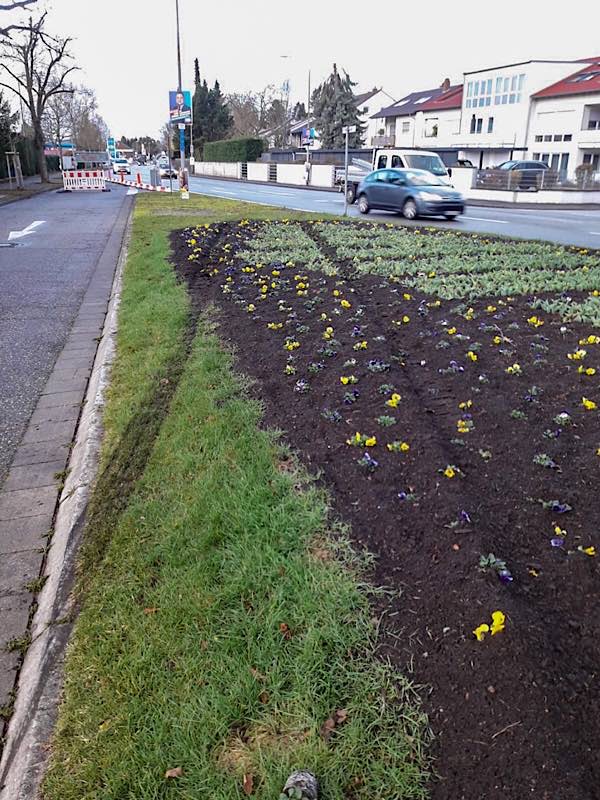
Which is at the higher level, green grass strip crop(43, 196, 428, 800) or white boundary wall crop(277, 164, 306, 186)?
white boundary wall crop(277, 164, 306, 186)

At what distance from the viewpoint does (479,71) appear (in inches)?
2240

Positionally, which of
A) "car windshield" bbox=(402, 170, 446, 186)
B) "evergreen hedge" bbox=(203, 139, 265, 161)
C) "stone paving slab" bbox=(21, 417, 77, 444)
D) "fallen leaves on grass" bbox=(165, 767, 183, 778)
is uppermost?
"evergreen hedge" bbox=(203, 139, 265, 161)

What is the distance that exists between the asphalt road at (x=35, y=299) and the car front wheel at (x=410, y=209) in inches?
351

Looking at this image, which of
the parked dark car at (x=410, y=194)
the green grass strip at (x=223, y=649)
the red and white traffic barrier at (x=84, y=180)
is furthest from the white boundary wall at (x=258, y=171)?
the green grass strip at (x=223, y=649)

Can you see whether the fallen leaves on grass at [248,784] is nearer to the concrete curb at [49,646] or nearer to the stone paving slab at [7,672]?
the concrete curb at [49,646]

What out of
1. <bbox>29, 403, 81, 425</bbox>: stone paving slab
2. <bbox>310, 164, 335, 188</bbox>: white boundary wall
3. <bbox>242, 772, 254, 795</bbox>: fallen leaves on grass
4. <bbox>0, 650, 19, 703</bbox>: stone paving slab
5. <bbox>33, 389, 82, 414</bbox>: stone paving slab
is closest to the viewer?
<bbox>242, 772, 254, 795</bbox>: fallen leaves on grass

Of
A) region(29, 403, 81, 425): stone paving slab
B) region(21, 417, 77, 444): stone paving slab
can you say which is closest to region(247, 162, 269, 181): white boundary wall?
region(29, 403, 81, 425): stone paving slab

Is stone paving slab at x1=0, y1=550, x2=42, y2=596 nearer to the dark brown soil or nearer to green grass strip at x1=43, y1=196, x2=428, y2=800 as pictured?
green grass strip at x1=43, y1=196, x2=428, y2=800

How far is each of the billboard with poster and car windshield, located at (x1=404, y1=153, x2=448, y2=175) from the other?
9.54 m

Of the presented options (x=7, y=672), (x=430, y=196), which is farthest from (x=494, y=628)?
(x=430, y=196)

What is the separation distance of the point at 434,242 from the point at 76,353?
706 centimetres

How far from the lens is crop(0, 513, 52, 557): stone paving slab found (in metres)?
3.37

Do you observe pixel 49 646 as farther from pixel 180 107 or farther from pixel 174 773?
pixel 180 107

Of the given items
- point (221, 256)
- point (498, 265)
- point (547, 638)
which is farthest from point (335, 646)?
point (221, 256)
